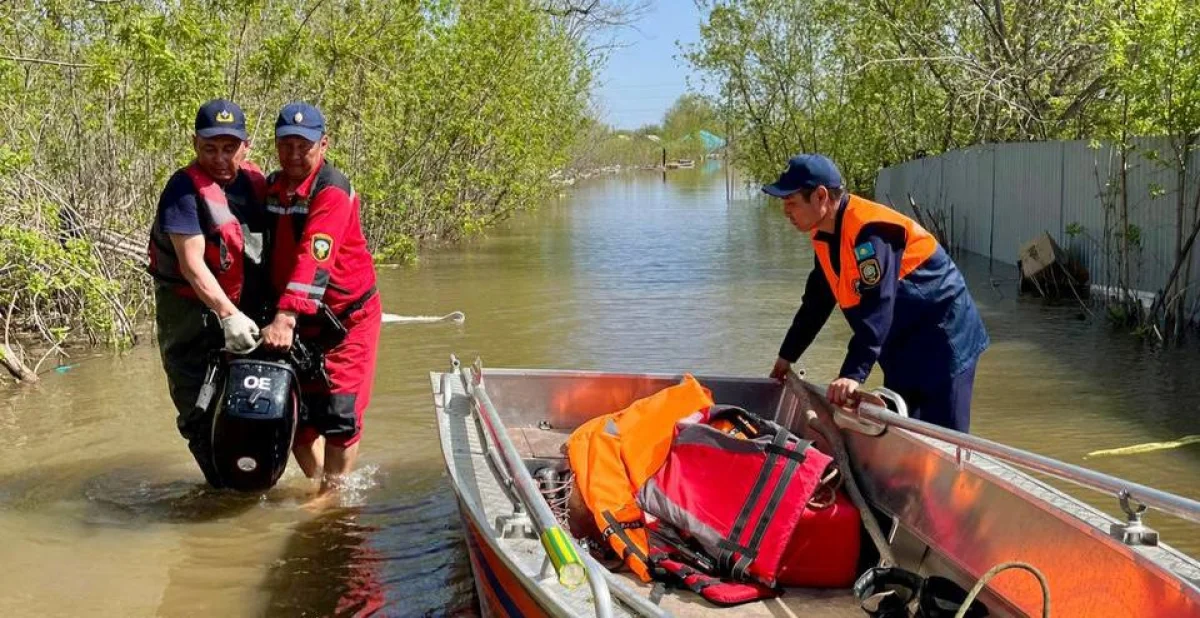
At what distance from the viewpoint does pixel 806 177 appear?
441cm

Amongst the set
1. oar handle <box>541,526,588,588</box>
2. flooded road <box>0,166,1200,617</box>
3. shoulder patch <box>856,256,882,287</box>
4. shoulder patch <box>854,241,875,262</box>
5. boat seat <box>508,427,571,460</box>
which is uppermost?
shoulder patch <box>854,241,875,262</box>

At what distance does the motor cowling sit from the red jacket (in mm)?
322

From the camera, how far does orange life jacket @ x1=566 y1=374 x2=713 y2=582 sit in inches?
175

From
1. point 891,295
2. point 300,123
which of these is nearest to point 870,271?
point 891,295

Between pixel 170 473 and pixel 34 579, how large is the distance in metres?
1.61

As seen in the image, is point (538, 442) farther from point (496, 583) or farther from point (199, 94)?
point (199, 94)

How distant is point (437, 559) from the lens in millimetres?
5469

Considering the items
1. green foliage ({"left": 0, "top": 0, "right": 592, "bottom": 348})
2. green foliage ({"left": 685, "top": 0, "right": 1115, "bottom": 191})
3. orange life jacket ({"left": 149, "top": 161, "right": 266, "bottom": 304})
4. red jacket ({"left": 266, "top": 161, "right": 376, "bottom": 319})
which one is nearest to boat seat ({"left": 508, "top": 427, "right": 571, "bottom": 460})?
red jacket ({"left": 266, "top": 161, "right": 376, "bottom": 319})

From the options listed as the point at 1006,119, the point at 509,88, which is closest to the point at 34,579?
the point at 509,88

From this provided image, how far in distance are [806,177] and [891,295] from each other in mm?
538

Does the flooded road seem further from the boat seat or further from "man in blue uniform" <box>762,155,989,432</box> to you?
"man in blue uniform" <box>762,155,989,432</box>

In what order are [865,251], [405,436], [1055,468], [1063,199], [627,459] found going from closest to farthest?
[1055,468] < [865,251] < [627,459] < [405,436] < [1063,199]

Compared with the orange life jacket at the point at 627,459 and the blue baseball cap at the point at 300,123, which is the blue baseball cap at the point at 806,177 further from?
the blue baseball cap at the point at 300,123

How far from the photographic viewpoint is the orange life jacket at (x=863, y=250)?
4.37m
